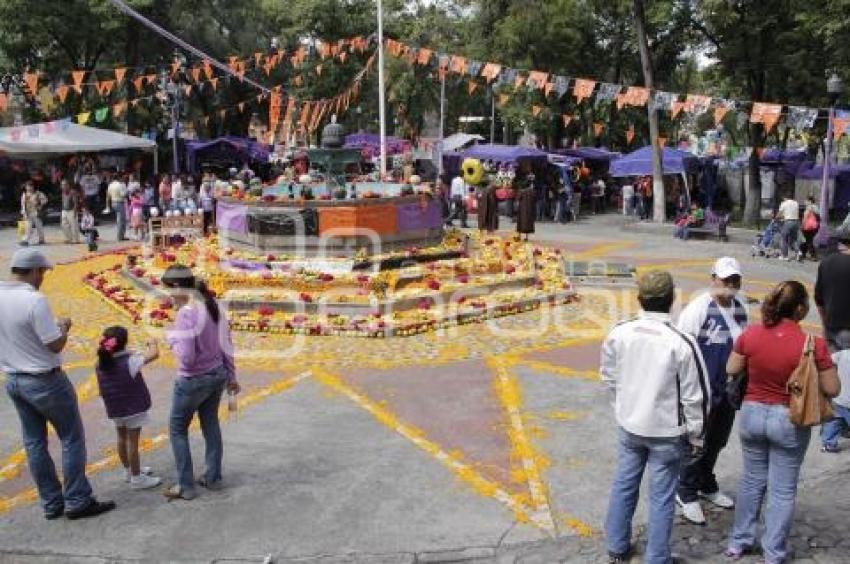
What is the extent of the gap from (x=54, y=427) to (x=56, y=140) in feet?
76.8

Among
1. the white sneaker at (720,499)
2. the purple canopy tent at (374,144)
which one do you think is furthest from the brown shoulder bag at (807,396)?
the purple canopy tent at (374,144)

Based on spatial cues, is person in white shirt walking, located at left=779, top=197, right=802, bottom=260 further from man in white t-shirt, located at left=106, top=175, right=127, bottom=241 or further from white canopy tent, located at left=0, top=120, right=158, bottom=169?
white canopy tent, located at left=0, top=120, right=158, bottom=169

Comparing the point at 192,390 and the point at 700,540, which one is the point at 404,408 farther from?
the point at 700,540

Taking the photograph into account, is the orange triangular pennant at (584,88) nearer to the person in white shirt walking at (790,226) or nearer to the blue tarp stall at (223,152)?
the person in white shirt walking at (790,226)

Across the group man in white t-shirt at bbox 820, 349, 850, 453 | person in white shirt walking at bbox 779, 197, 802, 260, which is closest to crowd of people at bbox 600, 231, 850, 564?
man in white t-shirt at bbox 820, 349, 850, 453

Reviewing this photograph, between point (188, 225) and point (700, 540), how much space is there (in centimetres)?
1539

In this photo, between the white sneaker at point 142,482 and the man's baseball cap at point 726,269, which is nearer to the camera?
the man's baseball cap at point 726,269

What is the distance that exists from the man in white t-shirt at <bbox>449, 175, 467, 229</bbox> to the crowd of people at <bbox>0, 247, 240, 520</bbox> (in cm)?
1854

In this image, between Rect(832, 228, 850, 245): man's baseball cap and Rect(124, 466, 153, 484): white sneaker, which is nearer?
Rect(124, 466, 153, 484): white sneaker

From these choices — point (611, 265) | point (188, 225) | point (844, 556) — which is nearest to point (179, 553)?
point (844, 556)

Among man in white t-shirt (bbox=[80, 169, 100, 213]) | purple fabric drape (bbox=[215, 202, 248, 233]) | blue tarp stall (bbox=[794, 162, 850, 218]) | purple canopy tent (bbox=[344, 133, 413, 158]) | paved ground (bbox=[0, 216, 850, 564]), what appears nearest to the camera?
paved ground (bbox=[0, 216, 850, 564])

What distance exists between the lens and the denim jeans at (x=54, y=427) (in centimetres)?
575

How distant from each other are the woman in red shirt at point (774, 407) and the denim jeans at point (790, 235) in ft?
47.7

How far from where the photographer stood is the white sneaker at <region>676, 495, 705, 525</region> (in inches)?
230
